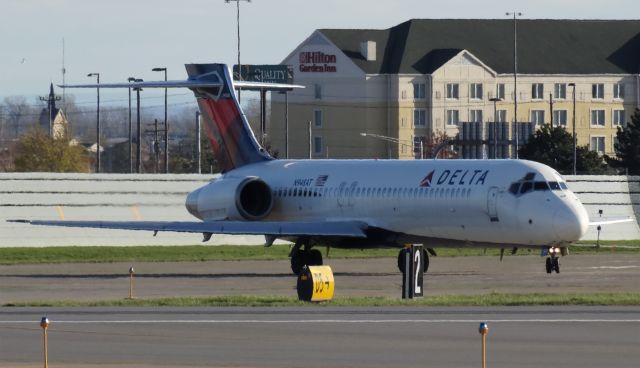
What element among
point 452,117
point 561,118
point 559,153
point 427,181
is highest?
point 561,118

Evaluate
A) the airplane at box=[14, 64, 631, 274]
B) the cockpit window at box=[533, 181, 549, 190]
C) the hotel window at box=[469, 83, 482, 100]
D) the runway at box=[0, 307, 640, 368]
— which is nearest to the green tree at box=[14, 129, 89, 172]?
the hotel window at box=[469, 83, 482, 100]

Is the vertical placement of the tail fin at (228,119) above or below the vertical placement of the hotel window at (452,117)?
below

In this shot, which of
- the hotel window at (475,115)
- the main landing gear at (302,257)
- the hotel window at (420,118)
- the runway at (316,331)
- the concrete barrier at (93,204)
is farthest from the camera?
the hotel window at (475,115)

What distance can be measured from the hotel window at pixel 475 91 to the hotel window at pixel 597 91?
988cm

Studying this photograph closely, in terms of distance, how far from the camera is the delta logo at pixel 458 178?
138 ft

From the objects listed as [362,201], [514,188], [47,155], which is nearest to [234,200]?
[362,201]

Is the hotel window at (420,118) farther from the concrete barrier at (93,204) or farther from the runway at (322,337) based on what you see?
the runway at (322,337)

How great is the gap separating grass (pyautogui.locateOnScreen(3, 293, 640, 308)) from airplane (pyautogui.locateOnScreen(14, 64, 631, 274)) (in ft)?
24.9

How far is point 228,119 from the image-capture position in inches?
1972

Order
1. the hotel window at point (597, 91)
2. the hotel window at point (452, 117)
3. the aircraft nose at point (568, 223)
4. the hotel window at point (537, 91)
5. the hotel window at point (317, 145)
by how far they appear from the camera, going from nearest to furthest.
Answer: the aircraft nose at point (568, 223) < the hotel window at point (537, 91) < the hotel window at point (317, 145) < the hotel window at point (452, 117) < the hotel window at point (597, 91)

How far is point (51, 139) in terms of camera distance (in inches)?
4852

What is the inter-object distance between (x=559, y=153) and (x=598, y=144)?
114 feet

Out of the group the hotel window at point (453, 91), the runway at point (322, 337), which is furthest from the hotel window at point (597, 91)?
the runway at point (322, 337)

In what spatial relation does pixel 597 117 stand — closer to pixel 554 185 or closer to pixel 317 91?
pixel 317 91
